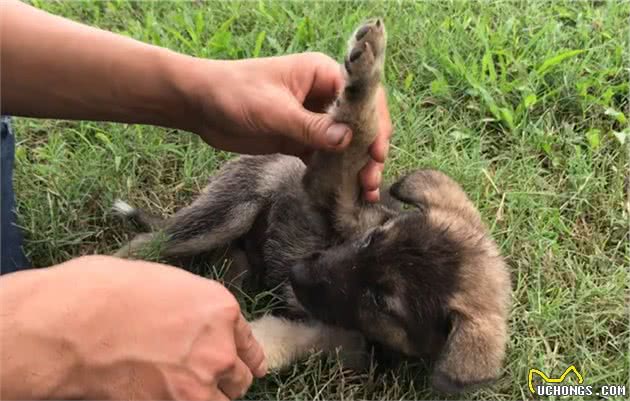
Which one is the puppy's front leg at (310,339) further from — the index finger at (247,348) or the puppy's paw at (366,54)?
the puppy's paw at (366,54)

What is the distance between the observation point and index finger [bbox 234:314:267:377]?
1.91 m

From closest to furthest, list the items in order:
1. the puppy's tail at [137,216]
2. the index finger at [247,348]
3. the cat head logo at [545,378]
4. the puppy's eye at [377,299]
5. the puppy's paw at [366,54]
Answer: the index finger at [247,348] → the puppy's paw at [366,54] → the puppy's eye at [377,299] → the cat head logo at [545,378] → the puppy's tail at [137,216]

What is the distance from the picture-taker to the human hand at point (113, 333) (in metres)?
1.65

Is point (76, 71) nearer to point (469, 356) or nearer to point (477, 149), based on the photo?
point (469, 356)

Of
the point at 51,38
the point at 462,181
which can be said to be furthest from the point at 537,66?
the point at 51,38

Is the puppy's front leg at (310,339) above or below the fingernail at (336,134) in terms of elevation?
below

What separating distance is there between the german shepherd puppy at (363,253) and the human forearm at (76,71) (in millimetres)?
572

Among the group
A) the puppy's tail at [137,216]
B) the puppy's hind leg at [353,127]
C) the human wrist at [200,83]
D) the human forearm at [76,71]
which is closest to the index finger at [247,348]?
the puppy's hind leg at [353,127]

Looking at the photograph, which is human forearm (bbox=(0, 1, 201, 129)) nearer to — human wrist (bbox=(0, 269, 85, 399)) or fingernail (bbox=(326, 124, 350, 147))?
fingernail (bbox=(326, 124, 350, 147))

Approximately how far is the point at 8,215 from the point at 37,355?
154 centimetres

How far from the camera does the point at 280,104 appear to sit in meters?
2.53

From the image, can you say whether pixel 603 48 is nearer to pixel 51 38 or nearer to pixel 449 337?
pixel 449 337

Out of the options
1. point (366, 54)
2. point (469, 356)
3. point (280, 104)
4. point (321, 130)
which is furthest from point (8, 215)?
point (469, 356)

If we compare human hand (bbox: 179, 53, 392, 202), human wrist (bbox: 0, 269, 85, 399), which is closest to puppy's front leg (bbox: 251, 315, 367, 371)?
human hand (bbox: 179, 53, 392, 202)
